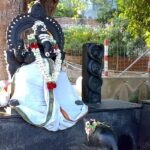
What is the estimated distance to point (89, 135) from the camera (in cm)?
336

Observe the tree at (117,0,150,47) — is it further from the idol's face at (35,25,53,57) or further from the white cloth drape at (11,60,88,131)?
the white cloth drape at (11,60,88,131)

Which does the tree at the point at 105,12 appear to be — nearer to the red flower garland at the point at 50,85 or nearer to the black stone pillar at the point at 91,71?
the black stone pillar at the point at 91,71

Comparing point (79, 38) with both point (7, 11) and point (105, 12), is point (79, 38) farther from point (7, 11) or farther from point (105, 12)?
point (7, 11)

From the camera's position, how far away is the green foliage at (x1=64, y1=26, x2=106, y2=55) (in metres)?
11.7

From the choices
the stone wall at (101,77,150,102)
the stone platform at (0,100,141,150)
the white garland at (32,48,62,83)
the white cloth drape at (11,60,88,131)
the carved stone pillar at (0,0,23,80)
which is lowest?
the stone wall at (101,77,150,102)

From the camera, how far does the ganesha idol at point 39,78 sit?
11.9 feet

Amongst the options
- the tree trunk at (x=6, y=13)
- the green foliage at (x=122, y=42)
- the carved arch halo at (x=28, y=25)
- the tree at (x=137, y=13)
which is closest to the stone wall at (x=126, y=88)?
the tree at (x=137, y=13)

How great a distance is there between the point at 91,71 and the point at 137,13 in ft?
12.6

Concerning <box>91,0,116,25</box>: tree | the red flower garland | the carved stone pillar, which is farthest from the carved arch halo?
<box>91,0,116,25</box>: tree

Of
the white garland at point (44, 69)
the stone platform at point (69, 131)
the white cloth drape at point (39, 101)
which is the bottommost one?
the stone platform at point (69, 131)

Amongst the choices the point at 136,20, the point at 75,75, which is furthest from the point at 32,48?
the point at 75,75

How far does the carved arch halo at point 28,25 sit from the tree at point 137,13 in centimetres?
388

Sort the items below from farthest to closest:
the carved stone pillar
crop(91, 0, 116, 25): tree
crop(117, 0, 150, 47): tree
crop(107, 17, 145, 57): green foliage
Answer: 1. crop(91, 0, 116, 25): tree
2. crop(107, 17, 145, 57): green foliage
3. crop(117, 0, 150, 47): tree
4. the carved stone pillar

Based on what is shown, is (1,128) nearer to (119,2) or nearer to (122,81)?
(122,81)
